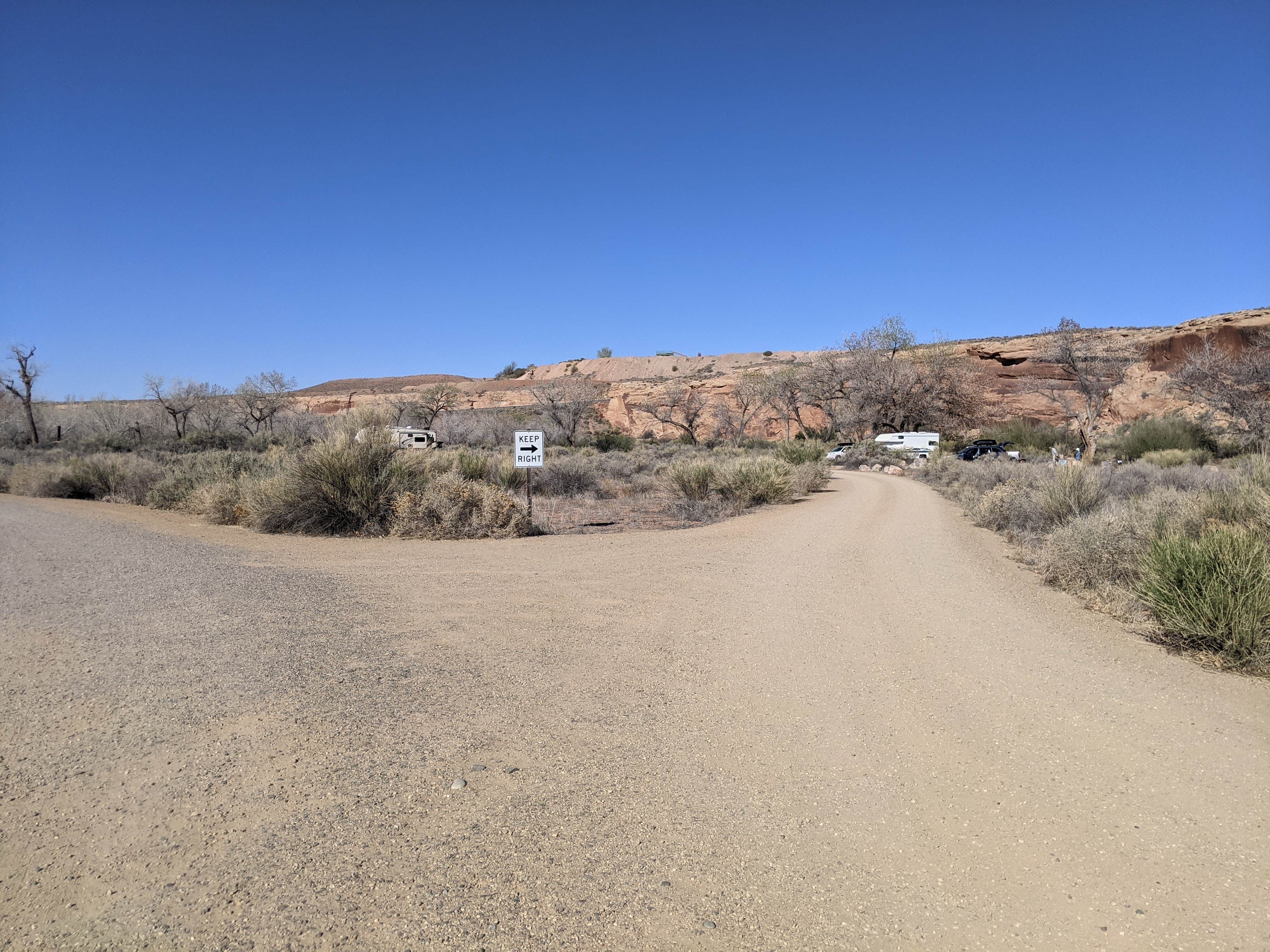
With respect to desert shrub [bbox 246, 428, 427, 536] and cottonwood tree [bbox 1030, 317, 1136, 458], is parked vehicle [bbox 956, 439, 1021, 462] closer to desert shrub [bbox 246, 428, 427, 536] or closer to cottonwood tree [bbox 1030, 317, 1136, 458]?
cottonwood tree [bbox 1030, 317, 1136, 458]

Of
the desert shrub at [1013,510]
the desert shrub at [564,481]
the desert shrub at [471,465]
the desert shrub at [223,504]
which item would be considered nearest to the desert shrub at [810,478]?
the desert shrub at [564,481]

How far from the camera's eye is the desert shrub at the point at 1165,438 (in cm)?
2595

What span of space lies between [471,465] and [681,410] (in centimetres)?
4280

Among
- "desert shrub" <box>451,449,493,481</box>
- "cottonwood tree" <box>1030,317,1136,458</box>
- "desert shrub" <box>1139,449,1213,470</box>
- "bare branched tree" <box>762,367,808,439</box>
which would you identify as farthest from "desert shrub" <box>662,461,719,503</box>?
"bare branched tree" <box>762,367,808,439</box>

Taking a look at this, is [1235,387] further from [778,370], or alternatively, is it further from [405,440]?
[778,370]

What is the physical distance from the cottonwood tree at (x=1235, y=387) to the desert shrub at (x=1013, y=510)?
47.0 ft

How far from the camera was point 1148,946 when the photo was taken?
2.72 meters

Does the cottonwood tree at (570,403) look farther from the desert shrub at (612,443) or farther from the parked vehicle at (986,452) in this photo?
the parked vehicle at (986,452)

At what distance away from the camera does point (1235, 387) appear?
25219 millimetres

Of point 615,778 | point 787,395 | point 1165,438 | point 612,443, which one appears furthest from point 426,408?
point 615,778


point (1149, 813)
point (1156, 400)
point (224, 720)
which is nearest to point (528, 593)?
point (224, 720)

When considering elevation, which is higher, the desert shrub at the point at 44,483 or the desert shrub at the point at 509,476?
the desert shrub at the point at 44,483

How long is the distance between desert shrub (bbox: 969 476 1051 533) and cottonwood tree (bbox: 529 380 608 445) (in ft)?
101

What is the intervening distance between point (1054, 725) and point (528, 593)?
5.33 meters
